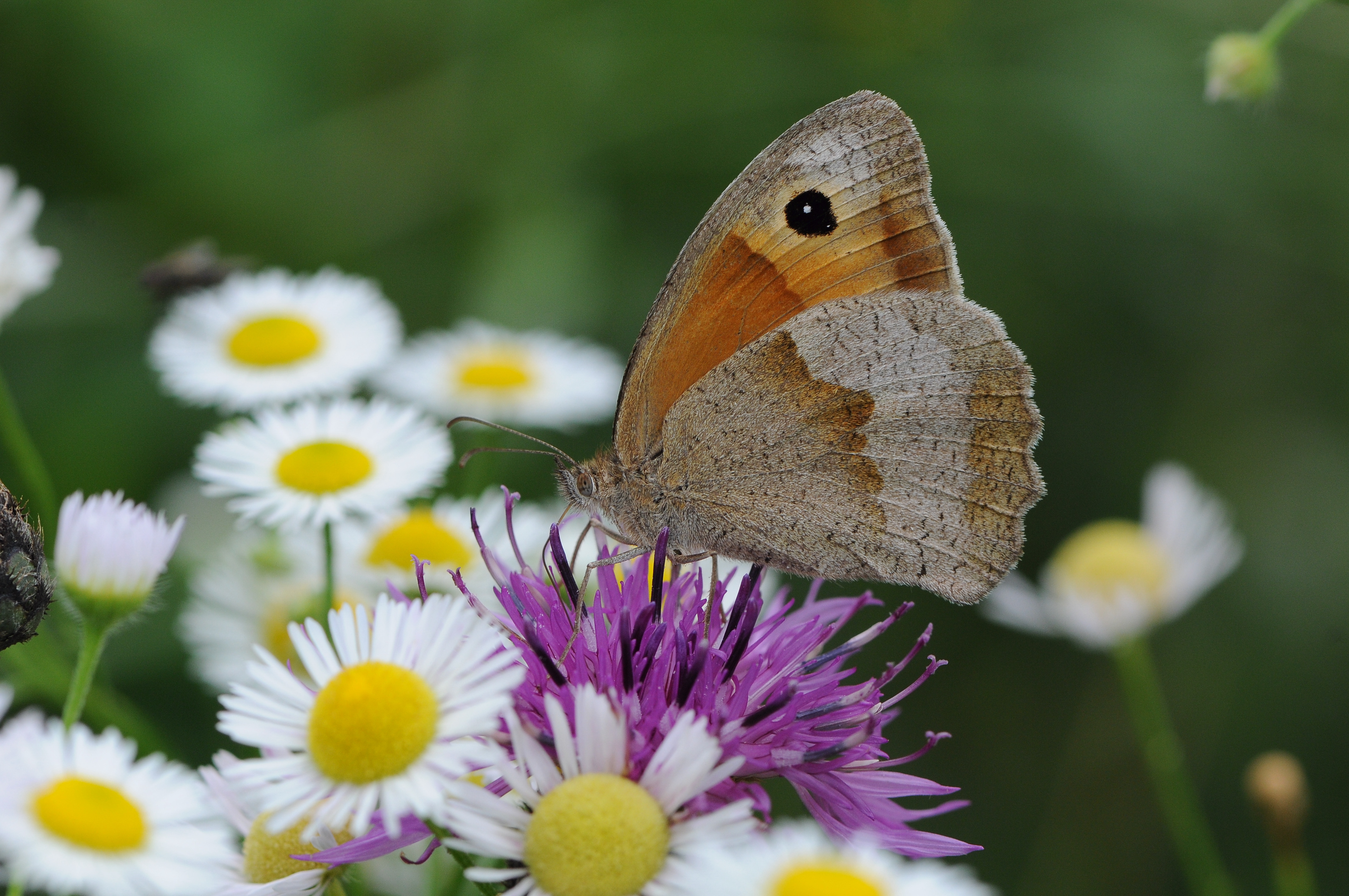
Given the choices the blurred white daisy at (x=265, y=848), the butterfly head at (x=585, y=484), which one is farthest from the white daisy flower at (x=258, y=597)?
the blurred white daisy at (x=265, y=848)

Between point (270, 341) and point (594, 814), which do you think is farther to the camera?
point (270, 341)

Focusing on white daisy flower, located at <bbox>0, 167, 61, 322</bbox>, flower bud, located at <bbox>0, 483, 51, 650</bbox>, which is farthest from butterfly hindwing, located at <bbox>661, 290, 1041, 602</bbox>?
white daisy flower, located at <bbox>0, 167, 61, 322</bbox>

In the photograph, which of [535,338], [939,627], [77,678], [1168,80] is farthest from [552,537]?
[1168,80]

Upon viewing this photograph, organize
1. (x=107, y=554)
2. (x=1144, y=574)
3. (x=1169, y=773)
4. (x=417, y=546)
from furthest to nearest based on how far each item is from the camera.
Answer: (x=1144, y=574) → (x=1169, y=773) → (x=417, y=546) → (x=107, y=554)

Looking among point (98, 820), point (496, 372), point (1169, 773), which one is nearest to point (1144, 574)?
point (1169, 773)

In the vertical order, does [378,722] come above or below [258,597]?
below

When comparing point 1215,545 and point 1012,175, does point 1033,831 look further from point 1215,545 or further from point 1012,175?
point 1012,175

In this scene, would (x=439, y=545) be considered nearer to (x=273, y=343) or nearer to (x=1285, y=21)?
(x=273, y=343)
